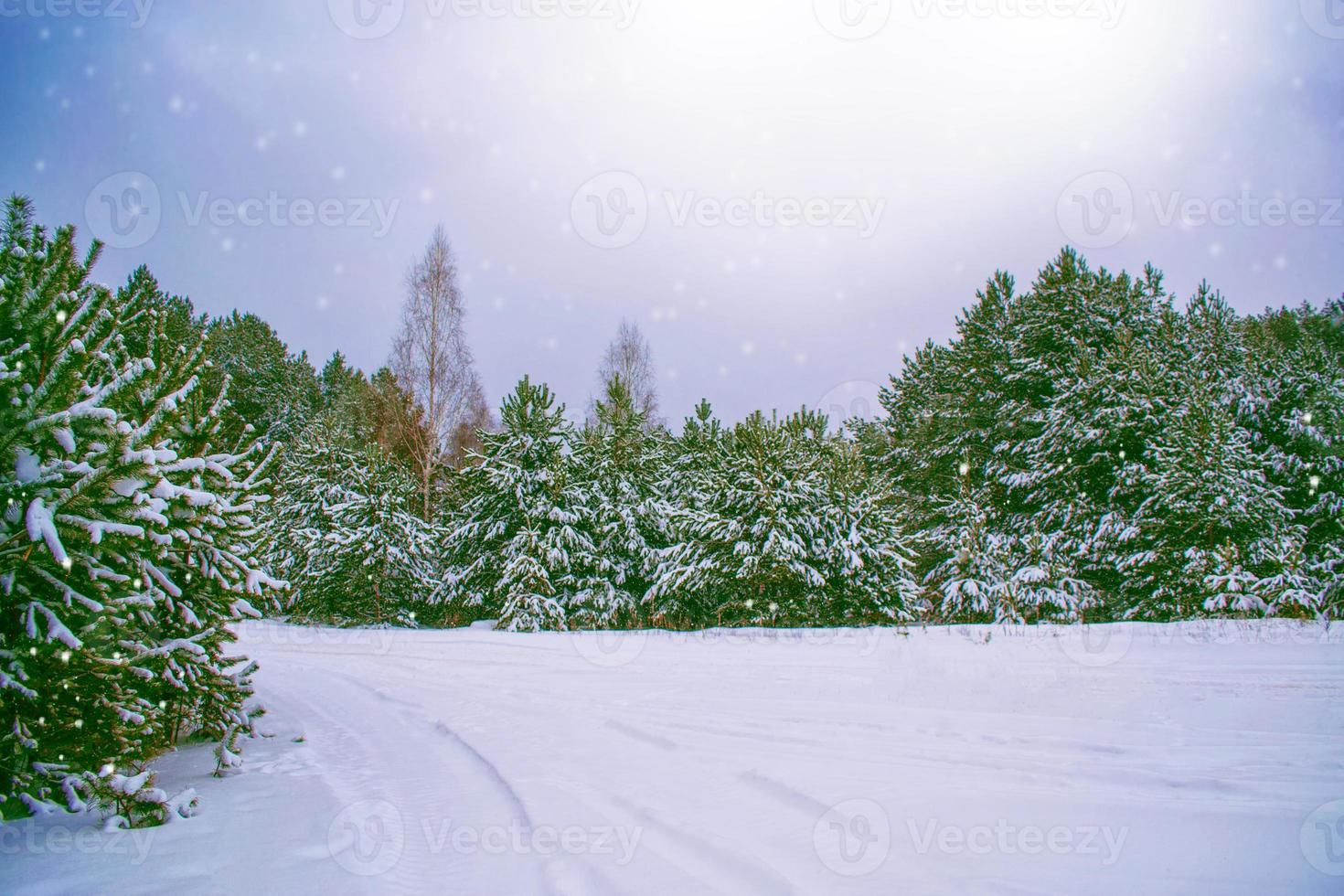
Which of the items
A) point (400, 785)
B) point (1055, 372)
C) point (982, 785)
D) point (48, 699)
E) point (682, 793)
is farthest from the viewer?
point (1055, 372)

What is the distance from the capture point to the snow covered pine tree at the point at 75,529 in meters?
3.31

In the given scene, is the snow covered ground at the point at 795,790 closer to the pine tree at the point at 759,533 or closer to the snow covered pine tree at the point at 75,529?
the snow covered pine tree at the point at 75,529

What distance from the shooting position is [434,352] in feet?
82.4

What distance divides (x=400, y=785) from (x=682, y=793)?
210 cm

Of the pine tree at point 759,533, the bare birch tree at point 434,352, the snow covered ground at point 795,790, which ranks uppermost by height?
the bare birch tree at point 434,352

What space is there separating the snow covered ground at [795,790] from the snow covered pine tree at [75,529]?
35 cm

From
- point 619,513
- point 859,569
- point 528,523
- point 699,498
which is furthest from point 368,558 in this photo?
point 859,569

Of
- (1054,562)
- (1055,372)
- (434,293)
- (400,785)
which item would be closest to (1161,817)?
(400,785)

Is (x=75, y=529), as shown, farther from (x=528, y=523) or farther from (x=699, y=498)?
(x=528, y=523)

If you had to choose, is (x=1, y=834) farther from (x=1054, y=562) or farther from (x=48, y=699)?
(x=1054, y=562)

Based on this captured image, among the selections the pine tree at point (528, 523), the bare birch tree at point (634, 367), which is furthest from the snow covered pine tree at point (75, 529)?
the bare birch tree at point (634, 367)

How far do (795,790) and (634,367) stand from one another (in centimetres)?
2940

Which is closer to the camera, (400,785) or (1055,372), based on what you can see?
(400,785)

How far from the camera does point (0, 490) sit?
3.25 metres
